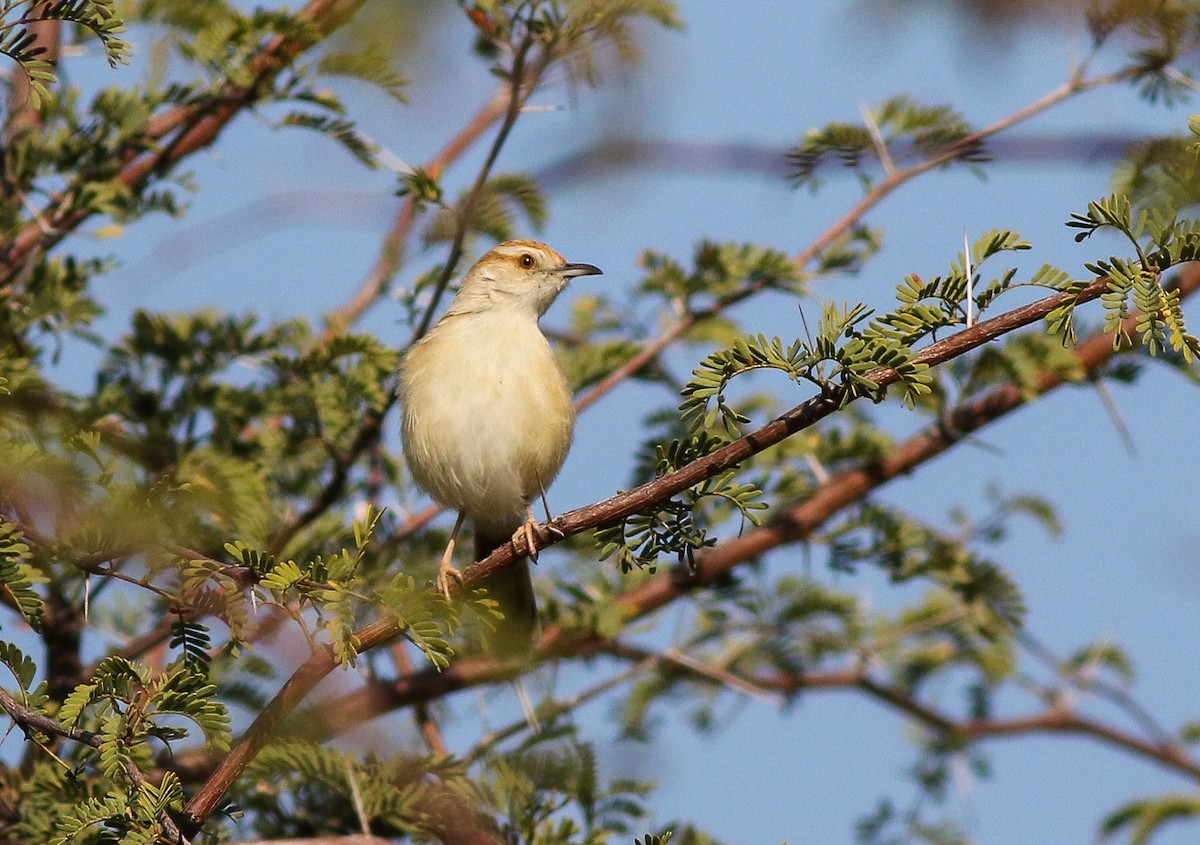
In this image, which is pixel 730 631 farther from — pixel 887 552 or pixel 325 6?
pixel 325 6

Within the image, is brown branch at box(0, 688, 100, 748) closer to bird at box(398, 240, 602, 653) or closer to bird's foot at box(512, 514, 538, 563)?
bird's foot at box(512, 514, 538, 563)

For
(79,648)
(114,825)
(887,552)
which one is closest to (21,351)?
(79,648)

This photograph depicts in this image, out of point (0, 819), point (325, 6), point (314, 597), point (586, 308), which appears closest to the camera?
point (314, 597)

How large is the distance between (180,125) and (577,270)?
205cm

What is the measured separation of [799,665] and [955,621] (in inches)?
31.1

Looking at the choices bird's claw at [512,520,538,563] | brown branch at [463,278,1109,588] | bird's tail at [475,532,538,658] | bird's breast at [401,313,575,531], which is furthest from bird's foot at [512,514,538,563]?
brown branch at [463,278,1109,588]

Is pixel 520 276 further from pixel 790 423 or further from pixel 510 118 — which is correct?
pixel 790 423

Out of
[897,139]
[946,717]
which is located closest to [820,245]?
[897,139]

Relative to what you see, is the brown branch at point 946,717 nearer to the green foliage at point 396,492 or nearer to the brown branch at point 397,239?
the green foliage at point 396,492

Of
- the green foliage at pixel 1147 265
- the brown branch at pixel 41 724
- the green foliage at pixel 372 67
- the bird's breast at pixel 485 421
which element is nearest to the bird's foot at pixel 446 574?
the bird's breast at pixel 485 421

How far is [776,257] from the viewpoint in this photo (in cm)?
504

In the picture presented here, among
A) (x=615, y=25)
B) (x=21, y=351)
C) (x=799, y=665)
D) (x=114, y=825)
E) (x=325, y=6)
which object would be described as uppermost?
(x=325, y=6)

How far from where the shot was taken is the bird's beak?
6.21 meters

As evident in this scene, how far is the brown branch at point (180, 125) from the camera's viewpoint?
468cm
